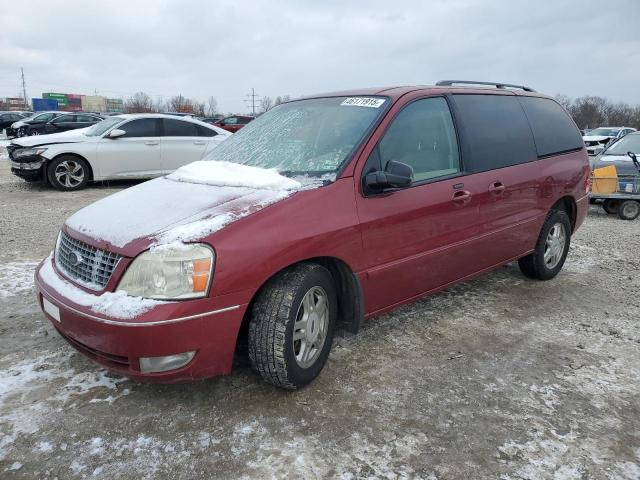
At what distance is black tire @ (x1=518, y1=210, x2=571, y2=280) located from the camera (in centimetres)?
472

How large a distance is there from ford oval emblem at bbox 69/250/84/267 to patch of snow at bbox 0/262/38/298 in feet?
6.23

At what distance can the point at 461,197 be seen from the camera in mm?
3611

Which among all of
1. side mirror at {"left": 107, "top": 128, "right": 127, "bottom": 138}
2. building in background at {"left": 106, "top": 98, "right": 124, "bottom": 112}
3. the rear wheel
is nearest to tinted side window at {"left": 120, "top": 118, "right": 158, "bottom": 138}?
side mirror at {"left": 107, "top": 128, "right": 127, "bottom": 138}

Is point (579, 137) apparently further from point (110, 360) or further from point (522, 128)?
point (110, 360)

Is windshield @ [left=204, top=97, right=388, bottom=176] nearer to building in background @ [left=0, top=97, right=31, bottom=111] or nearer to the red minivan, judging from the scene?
the red minivan

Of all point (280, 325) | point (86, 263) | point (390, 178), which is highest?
point (390, 178)

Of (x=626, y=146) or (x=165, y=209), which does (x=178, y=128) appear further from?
(x=626, y=146)

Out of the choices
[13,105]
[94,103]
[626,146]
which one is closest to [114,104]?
[94,103]

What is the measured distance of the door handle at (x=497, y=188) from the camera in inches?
153

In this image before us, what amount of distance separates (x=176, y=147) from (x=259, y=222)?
8.48 m

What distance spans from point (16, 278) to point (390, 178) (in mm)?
3734

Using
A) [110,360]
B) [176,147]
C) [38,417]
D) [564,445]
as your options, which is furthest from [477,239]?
[176,147]

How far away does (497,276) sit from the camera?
5.11 meters

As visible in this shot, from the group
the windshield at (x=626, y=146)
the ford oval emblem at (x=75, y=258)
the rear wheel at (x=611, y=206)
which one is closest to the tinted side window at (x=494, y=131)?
the ford oval emblem at (x=75, y=258)
